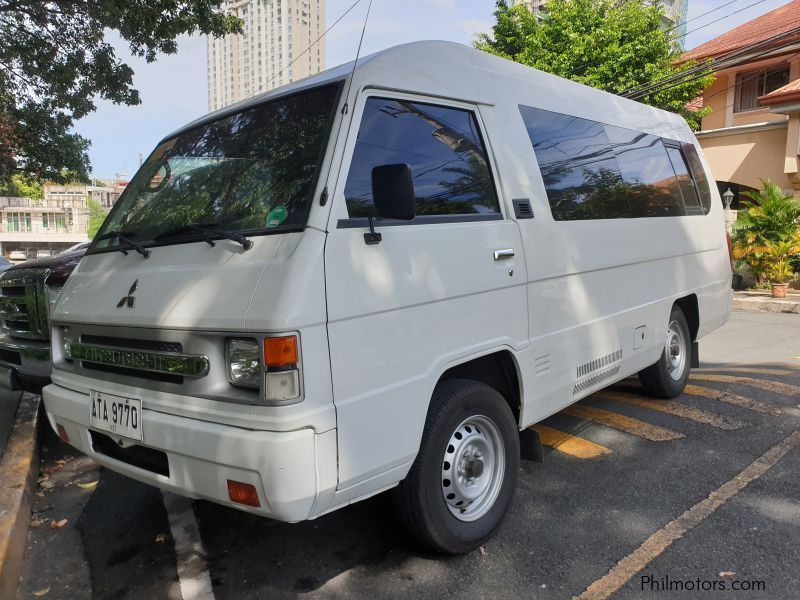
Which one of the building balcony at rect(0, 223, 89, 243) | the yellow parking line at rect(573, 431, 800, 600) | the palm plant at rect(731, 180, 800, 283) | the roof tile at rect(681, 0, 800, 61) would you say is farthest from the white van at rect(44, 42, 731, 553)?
the building balcony at rect(0, 223, 89, 243)

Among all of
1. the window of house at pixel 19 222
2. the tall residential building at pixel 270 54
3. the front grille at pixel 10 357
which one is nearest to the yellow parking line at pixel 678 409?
the tall residential building at pixel 270 54

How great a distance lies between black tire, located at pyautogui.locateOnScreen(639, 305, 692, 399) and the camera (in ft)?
17.0

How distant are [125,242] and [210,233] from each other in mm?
741

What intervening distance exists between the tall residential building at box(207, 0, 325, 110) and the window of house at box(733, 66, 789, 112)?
1905 cm

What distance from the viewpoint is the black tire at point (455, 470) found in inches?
109

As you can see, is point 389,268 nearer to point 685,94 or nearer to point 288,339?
point 288,339

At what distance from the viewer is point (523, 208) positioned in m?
3.36

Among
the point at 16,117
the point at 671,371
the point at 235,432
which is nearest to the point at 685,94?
the point at 671,371

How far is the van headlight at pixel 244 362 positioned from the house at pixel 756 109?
1660 cm

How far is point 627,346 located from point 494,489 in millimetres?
Result: 1716

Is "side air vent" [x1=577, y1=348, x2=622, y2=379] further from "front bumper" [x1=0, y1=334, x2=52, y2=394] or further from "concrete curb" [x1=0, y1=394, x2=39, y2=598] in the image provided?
"front bumper" [x1=0, y1=334, x2=52, y2=394]

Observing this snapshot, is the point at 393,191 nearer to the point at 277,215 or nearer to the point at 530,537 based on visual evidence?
the point at 277,215

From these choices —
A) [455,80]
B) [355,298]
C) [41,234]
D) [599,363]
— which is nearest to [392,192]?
[355,298]

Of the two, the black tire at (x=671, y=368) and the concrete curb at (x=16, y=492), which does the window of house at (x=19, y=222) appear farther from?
the black tire at (x=671, y=368)
